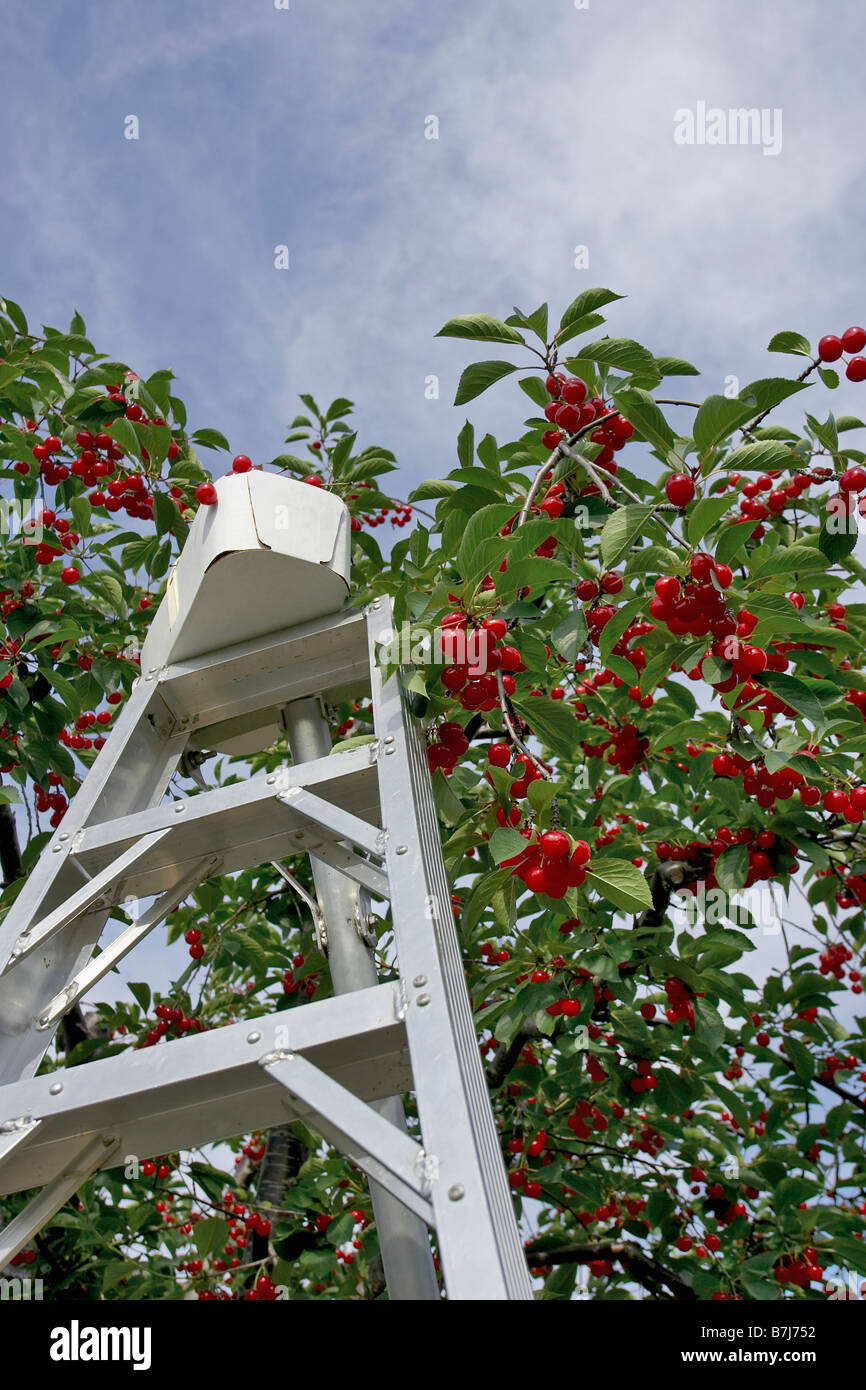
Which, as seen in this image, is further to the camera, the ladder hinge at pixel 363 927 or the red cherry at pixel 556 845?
the ladder hinge at pixel 363 927

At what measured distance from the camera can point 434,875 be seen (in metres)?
1.76

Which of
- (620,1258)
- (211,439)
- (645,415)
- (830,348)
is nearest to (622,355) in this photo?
(645,415)

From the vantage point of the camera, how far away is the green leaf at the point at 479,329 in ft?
7.39

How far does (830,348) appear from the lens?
2.38 m

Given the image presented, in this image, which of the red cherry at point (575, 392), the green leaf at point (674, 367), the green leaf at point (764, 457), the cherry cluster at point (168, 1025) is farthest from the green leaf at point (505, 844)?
the cherry cluster at point (168, 1025)

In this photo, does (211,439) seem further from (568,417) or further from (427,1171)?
(427,1171)

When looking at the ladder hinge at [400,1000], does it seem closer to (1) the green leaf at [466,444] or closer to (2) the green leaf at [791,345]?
(1) the green leaf at [466,444]

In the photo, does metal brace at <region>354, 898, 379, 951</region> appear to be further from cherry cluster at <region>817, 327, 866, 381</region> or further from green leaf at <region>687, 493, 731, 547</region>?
cherry cluster at <region>817, 327, 866, 381</region>

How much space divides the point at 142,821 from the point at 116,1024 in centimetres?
227

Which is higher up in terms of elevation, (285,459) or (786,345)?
(285,459)

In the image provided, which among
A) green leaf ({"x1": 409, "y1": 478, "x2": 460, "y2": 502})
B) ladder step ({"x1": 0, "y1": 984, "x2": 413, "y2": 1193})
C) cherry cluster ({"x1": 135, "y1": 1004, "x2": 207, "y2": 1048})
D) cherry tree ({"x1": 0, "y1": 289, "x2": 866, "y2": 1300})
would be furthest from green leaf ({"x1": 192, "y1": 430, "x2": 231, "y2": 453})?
ladder step ({"x1": 0, "y1": 984, "x2": 413, "y2": 1193})

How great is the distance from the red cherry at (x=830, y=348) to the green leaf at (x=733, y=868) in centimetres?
142
